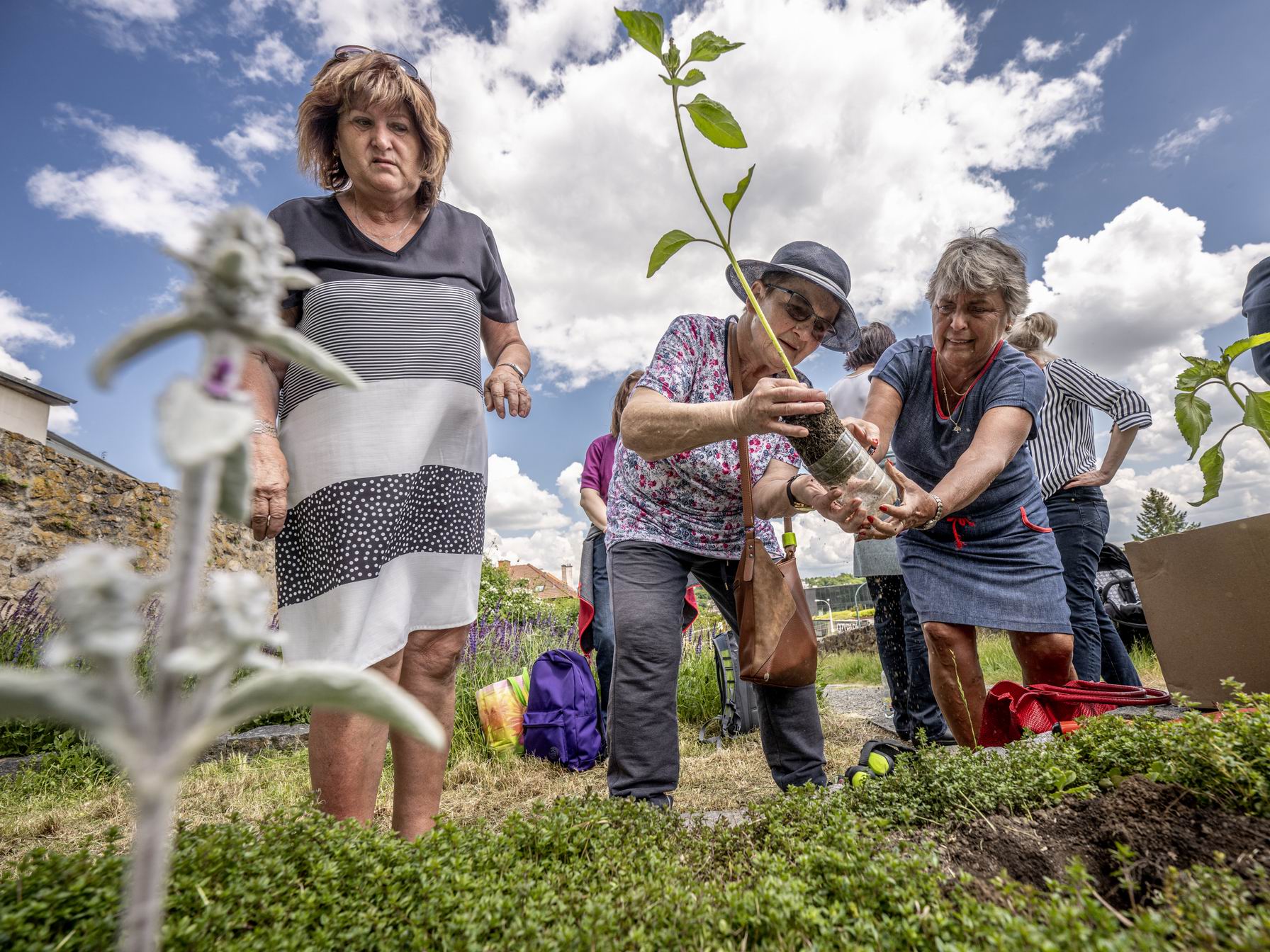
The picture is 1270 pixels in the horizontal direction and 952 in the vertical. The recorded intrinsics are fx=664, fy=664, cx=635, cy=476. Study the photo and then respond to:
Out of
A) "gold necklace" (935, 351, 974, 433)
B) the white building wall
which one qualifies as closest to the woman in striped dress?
"gold necklace" (935, 351, 974, 433)

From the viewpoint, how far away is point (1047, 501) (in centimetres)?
354

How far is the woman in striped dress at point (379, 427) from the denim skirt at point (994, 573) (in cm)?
170

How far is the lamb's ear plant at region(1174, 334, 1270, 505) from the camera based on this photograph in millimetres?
1597

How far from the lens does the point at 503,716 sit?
4305mm

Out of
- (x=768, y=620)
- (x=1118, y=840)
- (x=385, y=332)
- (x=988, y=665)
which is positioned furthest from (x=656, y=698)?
(x=988, y=665)

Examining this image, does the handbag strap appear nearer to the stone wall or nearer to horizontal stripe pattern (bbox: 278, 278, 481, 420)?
horizontal stripe pattern (bbox: 278, 278, 481, 420)

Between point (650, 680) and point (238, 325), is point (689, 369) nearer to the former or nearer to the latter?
point (650, 680)

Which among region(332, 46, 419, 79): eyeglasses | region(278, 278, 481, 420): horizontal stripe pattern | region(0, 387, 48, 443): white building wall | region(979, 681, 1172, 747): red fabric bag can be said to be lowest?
region(979, 681, 1172, 747): red fabric bag

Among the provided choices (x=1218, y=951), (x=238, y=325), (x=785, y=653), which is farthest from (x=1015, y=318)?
(x=238, y=325)

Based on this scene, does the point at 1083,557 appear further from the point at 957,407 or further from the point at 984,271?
the point at 984,271

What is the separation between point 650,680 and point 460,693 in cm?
329

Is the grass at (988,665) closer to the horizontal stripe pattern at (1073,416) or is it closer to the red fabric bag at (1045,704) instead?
the horizontal stripe pattern at (1073,416)

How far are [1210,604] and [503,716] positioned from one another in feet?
12.0

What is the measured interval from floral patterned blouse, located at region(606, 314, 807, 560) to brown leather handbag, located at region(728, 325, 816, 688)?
0.11 m
